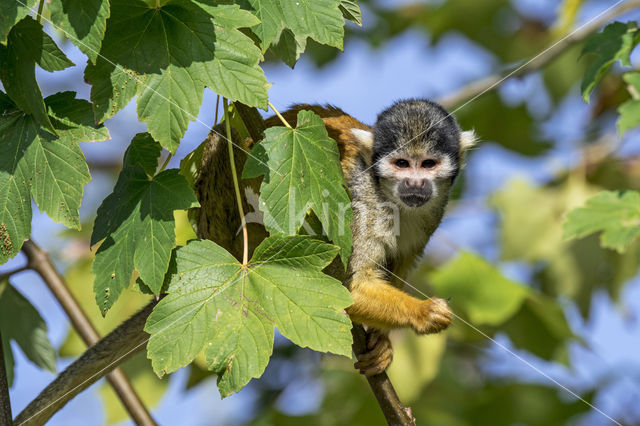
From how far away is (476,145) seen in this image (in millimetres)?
3945

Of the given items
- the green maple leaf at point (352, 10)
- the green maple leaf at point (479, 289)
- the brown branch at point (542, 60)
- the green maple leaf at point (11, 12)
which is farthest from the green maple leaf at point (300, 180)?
the brown branch at point (542, 60)

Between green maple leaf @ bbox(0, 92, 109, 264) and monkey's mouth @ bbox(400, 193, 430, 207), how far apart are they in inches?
64.9

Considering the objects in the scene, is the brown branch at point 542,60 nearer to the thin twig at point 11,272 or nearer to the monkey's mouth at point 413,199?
the monkey's mouth at point 413,199

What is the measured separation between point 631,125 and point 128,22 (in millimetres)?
2127

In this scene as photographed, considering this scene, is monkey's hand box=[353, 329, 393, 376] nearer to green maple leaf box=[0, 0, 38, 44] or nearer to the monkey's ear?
the monkey's ear

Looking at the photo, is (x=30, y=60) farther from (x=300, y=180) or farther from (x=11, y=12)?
(x=300, y=180)

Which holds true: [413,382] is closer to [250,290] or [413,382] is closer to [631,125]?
[631,125]

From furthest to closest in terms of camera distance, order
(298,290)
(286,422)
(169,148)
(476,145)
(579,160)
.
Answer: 1. (579,160)
2. (286,422)
3. (476,145)
4. (298,290)
5. (169,148)

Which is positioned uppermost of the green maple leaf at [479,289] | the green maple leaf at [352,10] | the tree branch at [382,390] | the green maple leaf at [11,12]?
the green maple leaf at [11,12]

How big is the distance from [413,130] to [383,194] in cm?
34

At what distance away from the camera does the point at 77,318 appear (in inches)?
140

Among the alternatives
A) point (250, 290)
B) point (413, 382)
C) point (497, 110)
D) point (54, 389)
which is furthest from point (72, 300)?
point (497, 110)

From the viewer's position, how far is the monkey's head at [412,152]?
11.3 ft

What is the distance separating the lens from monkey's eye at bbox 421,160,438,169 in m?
3.53
